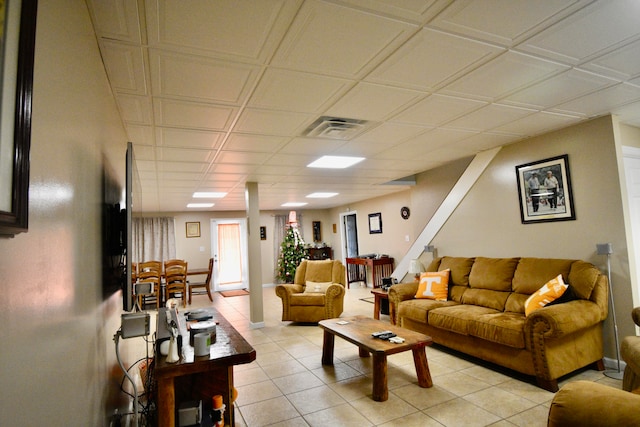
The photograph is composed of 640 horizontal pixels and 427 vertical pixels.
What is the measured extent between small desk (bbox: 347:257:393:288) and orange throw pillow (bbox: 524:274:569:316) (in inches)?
171

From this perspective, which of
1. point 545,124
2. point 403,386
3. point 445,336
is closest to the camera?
point 403,386

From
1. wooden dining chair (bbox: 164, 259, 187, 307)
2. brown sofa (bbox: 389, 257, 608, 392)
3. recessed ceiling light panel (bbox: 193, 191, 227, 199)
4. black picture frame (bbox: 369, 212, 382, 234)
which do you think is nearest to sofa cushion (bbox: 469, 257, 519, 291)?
brown sofa (bbox: 389, 257, 608, 392)

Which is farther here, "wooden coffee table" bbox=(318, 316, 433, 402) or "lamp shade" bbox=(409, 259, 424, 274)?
"lamp shade" bbox=(409, 259, 424, 274)

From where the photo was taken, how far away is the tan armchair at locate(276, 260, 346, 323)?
496 cm

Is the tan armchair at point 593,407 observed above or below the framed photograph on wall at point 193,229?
below

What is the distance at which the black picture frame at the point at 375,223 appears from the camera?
26.5 feet

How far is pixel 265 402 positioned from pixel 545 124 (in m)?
3.67

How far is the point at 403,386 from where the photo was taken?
2.92 m

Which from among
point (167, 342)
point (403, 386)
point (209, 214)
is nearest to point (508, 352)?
point (403, 386)

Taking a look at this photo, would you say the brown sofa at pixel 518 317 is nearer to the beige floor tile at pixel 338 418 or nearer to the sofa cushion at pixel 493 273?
the sofa cushion at pixel 493 273

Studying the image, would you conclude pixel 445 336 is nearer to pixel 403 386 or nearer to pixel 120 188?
pixel 403 386

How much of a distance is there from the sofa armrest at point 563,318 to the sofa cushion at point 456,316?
0.59 metres

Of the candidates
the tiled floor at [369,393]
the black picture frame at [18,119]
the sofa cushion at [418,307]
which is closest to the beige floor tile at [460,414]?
the tiled floor at [369,393]

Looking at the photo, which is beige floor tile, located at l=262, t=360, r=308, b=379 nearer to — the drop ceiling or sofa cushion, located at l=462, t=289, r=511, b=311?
sofa cushion, located at l=462, t=289, r=511, b=311
